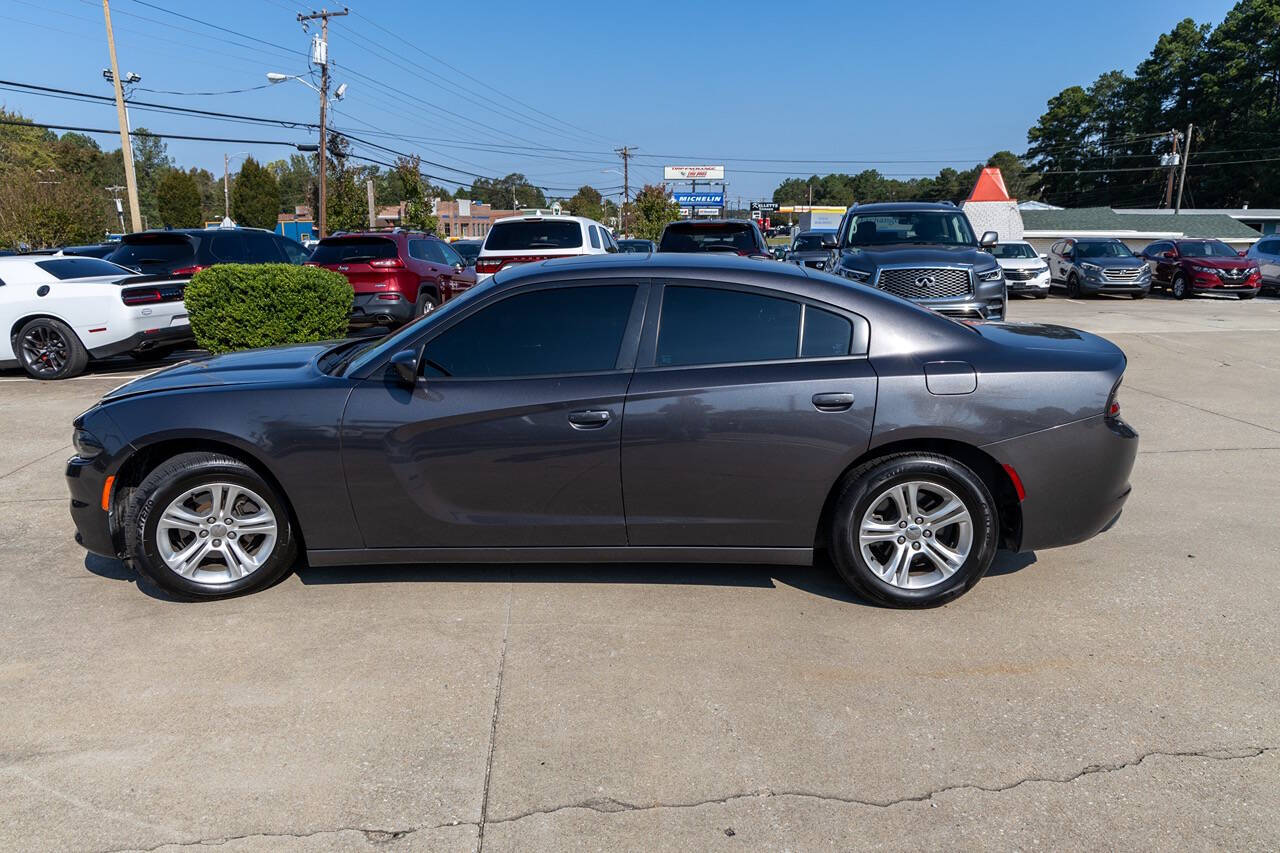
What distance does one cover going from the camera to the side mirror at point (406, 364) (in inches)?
158

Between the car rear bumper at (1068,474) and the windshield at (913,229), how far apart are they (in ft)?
27.1

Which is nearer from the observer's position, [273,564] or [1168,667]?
[1168,667]

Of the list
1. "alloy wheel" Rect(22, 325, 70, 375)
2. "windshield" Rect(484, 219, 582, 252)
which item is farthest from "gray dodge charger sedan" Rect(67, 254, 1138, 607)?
"windshield" Rect(484, 219, 582, 252)

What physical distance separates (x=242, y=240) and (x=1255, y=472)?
1236 centimetres

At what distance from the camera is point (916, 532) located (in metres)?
4.11

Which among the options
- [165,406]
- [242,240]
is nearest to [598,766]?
[165,406]

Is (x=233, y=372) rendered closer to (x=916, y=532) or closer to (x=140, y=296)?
(x=916, y=532)

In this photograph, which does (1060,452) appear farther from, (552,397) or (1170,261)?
(1170,261)

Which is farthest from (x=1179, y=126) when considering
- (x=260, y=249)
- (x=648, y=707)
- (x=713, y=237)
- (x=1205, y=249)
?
(x=648, y=707)

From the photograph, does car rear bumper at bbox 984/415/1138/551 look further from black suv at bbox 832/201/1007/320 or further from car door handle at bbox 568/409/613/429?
black suv at bbox 832/201/1007/320

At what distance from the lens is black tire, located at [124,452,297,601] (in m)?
4.15

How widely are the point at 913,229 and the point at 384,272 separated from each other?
758cm

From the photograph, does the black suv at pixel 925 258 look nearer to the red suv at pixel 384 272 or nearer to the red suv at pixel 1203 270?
the red suv at pixel 384 272

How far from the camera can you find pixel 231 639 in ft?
12.9
